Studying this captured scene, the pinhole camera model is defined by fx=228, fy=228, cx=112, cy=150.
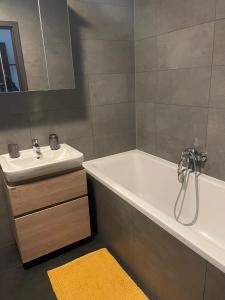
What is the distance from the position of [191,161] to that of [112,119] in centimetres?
88

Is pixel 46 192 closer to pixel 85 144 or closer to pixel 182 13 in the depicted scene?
pixel 85 144

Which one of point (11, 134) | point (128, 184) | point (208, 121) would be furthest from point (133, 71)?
point (11, 134)

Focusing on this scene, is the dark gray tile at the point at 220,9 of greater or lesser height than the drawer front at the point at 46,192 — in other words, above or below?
above

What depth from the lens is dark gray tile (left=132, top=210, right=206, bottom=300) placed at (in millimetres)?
1083

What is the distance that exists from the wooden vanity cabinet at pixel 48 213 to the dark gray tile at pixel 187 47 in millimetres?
1179

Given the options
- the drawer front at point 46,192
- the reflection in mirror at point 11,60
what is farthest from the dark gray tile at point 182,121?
the reflection in mirror at point 11,60

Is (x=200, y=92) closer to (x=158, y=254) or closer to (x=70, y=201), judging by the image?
(x=158, y=254)

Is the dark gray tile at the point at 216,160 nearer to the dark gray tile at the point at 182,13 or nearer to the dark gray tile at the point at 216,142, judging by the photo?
the dark gray tile at the point at 216,142

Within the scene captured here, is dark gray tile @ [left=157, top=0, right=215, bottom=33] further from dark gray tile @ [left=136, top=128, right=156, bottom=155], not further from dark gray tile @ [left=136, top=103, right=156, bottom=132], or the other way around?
dark gray tile @ [left=136, top=128, right=156, bottom=155]

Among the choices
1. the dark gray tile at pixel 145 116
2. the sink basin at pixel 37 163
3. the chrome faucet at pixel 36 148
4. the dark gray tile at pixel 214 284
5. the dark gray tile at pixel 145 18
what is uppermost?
the dark gray tile at pixel 145 18

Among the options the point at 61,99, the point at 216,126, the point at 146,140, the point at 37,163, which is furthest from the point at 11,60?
the point at 216,126

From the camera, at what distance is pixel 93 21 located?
1.98 m

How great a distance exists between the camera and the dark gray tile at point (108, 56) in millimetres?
2043

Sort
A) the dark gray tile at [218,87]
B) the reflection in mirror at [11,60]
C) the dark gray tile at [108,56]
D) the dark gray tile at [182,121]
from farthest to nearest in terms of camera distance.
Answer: the dark gray tile at [108,56] → the dark gray tile at [182,121] → the reflection in mirror at [11,60] → the dark gray tile at [218,87]
